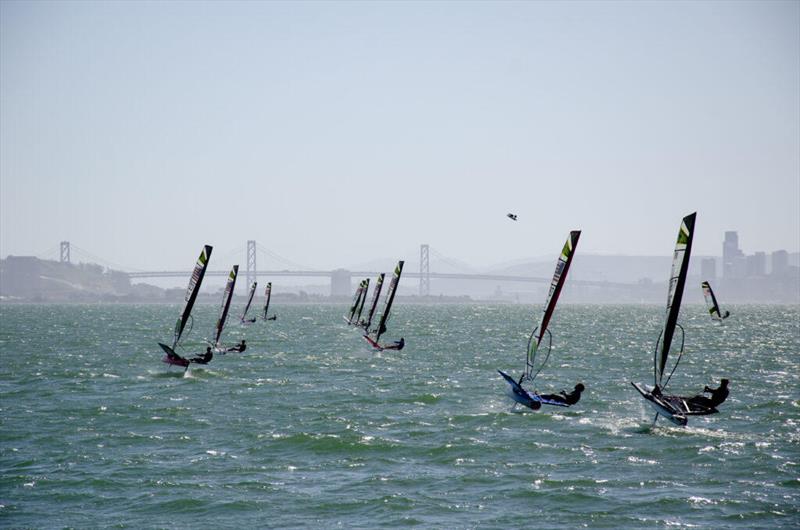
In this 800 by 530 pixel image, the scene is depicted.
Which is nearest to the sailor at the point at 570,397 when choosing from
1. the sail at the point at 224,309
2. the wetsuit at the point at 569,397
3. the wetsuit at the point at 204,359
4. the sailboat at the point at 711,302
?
the wetsuit at the point at 569,397

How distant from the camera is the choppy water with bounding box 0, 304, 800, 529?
62.8 feet

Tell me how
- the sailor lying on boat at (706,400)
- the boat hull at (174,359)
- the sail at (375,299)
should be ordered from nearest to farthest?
the sailor lying on boat at (706,400) < the boat hull at (174,359) < the sail at (375,299)

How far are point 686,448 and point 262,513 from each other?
487 inches

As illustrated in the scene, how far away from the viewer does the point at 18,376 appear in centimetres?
4244

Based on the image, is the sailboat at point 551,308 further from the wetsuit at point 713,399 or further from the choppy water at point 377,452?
the wetsuit at point 713,399

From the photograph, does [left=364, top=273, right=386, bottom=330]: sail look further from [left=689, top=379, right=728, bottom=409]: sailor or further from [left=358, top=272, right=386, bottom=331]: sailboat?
[left=689, top=379, right=728, bottom=409]: sailor

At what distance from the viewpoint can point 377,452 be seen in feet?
80.9

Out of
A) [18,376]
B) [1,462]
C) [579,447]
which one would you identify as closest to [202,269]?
[18,376]

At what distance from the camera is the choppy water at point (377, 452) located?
62.8ft

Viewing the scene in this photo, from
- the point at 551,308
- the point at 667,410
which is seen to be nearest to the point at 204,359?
the point at 551,308

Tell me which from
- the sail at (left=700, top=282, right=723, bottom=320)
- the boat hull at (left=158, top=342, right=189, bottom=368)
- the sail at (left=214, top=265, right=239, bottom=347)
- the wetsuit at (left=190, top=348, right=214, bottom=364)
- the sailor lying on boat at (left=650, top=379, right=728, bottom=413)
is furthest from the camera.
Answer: the sail at (left=700, top=282, right=723, bottom=320)

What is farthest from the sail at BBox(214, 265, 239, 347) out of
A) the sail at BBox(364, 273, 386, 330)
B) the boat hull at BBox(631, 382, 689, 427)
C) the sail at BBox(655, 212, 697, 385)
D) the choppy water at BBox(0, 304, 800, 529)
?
the sail at BBox(655, 212, 697, 385)

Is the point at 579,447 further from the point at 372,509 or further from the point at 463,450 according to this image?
the point at 372,509

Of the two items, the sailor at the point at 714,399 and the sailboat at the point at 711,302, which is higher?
the sailboat at the point at 711,302
